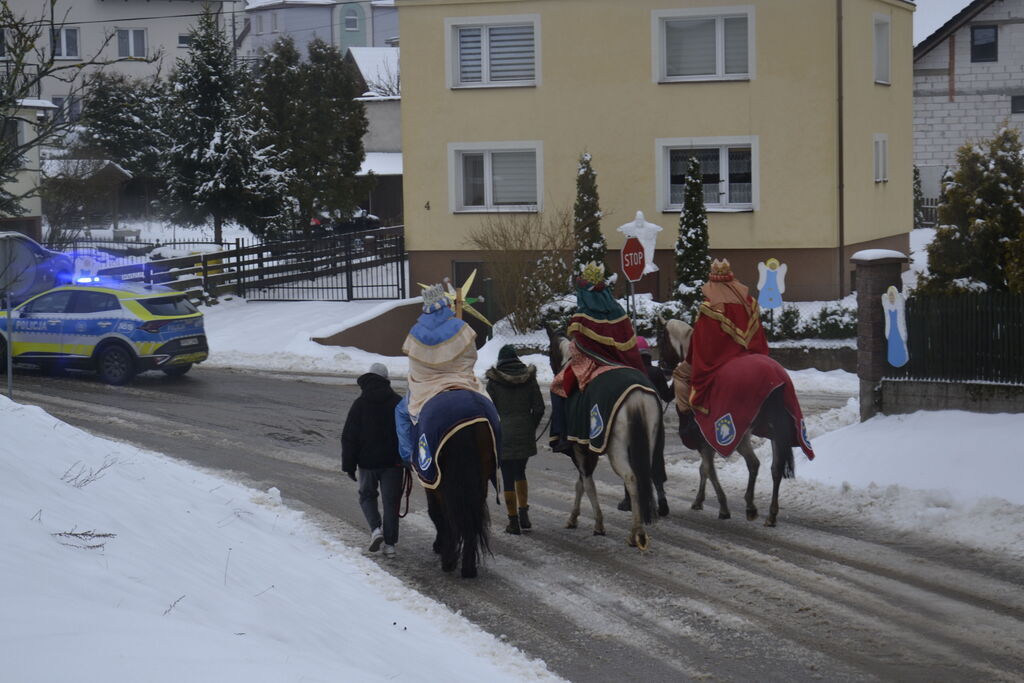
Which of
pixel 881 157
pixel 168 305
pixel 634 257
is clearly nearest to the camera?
pixel 168 305

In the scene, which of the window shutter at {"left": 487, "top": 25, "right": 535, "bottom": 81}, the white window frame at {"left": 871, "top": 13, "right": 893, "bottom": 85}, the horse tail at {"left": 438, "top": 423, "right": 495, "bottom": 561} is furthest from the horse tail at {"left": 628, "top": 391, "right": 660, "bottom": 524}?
the white window frame at {"left": 871, "top": 13, "right": 893, "bottom": 85}

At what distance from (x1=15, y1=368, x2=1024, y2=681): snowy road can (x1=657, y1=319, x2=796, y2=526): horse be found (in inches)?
7.9

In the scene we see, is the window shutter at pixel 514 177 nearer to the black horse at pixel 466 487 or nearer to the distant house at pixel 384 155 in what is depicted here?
the black horse at pixel 466 487

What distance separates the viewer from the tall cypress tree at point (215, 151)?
1380 inches

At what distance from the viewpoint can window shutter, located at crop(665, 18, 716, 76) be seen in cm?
2822

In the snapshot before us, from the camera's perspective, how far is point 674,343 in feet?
41.9

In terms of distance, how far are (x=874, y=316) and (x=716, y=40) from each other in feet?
47.5

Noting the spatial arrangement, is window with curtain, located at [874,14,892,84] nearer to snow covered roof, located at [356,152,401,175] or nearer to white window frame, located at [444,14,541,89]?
white window frame, located at [444,14,541,89]

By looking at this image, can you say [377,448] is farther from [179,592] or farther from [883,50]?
[883,50]

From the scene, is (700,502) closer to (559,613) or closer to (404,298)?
(559,613)

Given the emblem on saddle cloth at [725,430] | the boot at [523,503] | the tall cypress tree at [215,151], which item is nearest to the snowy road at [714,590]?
the boot at [523,503]

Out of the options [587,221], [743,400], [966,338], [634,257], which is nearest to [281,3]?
[587,221]

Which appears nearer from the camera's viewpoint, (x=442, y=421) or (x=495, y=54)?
(x=442, y=421)

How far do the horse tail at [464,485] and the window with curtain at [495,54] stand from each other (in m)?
19.7
